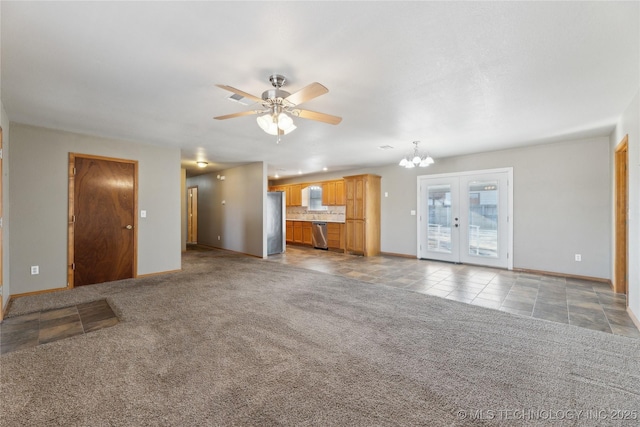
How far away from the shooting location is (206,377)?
6.62ft

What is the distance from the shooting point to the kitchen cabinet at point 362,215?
7.48 m

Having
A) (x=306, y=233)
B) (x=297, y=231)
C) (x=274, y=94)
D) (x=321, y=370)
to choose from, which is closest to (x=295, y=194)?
(x=297, y=231)

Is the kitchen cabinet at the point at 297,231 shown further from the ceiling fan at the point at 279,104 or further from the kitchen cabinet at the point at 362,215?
the ceiling fan at the point at 279,104

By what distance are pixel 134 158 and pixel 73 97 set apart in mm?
2153

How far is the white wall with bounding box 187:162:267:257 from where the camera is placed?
7.14 meters

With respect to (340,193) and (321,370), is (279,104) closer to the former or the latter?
(321,370)

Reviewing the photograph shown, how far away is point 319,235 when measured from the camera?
885 cm

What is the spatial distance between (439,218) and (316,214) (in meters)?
4.22

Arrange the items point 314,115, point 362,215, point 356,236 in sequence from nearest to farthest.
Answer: point 314,115 < point 362,215 < point 356,236

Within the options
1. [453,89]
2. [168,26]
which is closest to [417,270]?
[453,89]

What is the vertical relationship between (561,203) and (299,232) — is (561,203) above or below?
above

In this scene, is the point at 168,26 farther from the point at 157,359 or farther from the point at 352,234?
the point at 352,234

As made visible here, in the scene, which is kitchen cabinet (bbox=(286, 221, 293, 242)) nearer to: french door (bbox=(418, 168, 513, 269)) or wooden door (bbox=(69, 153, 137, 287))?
french door (bbox=(418, 168, 513, 269))

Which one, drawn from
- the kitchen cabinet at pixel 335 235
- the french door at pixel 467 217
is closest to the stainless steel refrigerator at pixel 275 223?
the kitchen cabinet at pixel 335 235
